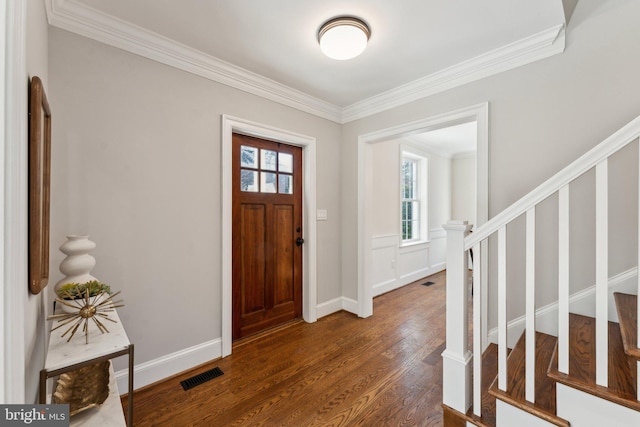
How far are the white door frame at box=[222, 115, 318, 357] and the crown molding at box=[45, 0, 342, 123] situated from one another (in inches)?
13.0

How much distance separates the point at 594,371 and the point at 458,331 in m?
0.54

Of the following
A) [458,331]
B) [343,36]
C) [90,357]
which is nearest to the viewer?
[90,357]

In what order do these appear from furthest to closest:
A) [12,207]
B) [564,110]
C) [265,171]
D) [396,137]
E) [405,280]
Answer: [405,280] → [396,137] → [265,171] → [564,110] → [12,207]

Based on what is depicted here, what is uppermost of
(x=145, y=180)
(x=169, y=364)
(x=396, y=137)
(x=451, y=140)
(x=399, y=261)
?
(x=451, y=140)

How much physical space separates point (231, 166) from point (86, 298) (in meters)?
1.45

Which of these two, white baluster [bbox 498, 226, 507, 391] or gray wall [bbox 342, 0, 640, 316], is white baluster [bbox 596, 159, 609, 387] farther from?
gray wall [bbox 342, 0, 640, 316]

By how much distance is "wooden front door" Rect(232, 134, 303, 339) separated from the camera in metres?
2.56

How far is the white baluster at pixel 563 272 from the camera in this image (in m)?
1.18

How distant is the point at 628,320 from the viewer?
1328 mm

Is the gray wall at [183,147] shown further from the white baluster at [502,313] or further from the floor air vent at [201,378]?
the white baluster at [502,313]

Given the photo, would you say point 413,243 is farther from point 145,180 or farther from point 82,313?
point 82,313

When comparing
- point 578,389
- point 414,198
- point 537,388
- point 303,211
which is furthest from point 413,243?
point 578,389

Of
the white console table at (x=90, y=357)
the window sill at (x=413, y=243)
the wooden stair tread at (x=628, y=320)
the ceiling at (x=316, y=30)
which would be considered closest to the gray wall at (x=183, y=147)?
the ceiling at (x=316, y=30)

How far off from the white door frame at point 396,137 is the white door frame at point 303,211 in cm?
54
